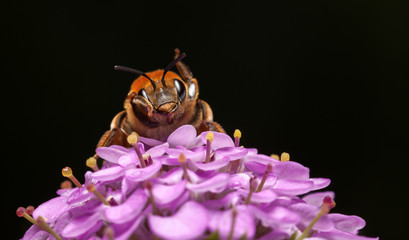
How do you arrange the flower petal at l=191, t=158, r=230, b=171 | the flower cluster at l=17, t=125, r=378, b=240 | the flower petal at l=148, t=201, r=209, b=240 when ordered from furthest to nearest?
the flower petal at l=191, t=158, r=230, b=171 → the flower cluster at l=17, t=125, r=378, b=240 → the flower petal at l=148, t=201, r=209, b=240

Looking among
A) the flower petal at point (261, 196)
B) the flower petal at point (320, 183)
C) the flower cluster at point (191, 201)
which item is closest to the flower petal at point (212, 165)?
the flower cluster at point (191, 201)

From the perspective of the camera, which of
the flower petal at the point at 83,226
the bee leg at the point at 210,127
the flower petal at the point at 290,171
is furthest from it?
the bee leg at the point at 210,127

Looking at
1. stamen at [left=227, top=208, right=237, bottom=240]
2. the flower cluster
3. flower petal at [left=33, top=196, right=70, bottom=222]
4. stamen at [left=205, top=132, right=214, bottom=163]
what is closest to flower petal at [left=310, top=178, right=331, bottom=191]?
the flower cluster

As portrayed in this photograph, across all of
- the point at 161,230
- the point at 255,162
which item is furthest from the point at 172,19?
the point at 161,230

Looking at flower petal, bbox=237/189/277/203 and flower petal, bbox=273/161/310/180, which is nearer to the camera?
flower petal, bbox=237/189/277/203

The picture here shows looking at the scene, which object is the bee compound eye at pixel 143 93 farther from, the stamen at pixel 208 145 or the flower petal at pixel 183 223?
the flower petal at pixel 183 223

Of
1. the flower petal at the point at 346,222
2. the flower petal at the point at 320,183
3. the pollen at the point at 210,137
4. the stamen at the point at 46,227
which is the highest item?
the pollen at the point at 210,137

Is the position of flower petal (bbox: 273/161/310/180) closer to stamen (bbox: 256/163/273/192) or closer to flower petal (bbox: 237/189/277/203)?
stamen (bbox: 256/163/273/192)

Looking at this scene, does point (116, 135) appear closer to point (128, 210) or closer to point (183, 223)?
point (128, 210)
